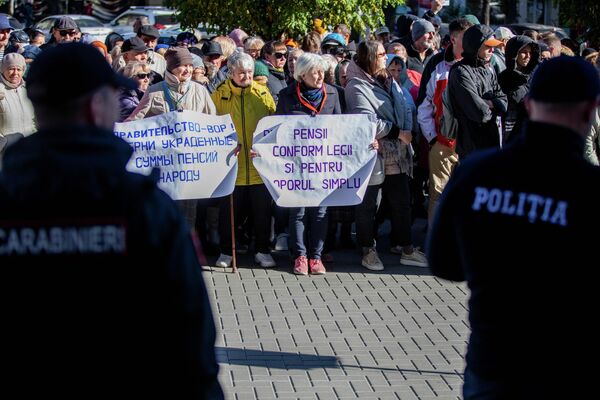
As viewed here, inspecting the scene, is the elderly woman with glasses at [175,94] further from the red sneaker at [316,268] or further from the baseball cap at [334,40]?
the baseball cap at [334,40]

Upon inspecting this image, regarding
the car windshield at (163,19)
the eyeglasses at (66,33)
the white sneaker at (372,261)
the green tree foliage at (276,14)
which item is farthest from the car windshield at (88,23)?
the white sneaker at (372,261)

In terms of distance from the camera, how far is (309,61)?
8820 mm

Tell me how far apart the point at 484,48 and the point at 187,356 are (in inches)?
278

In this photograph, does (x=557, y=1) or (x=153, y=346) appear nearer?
(x=153, y=346)

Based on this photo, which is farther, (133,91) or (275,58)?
(275,58)

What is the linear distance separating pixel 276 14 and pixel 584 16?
6976 millimetres

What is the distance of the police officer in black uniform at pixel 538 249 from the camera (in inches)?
124

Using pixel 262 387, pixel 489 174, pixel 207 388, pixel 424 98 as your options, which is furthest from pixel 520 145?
pixel 424 98

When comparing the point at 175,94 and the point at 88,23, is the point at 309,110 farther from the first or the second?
the point at 88,23

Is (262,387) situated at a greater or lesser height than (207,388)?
lesser

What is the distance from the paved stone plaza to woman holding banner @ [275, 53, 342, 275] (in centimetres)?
20

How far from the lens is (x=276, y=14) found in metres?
14.8

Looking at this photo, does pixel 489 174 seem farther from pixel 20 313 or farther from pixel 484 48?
pixel 484 48

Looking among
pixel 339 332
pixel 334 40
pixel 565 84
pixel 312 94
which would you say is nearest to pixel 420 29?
pixel 334 40
